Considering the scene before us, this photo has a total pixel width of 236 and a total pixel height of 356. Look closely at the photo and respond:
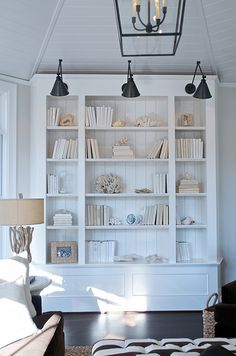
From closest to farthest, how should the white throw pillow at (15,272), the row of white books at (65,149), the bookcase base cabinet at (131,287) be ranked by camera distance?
the white throw pillow at (15,272)
the bookcase base cabinet at (131,287)
the row of white books at (65,149)

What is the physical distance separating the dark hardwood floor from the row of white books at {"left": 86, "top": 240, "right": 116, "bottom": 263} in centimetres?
68

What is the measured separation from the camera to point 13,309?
9.07 ft

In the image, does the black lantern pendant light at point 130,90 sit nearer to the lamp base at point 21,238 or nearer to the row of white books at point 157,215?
the row of white books at point 157,215

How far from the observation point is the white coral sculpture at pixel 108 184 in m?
5.16

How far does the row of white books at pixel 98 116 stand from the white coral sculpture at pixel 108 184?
2.22 ft

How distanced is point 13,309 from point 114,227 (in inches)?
94.6

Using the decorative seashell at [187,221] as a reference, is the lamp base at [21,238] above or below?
below

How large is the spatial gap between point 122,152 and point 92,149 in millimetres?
383

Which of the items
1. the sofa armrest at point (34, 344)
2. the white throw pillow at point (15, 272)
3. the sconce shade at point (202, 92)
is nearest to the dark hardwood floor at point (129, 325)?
the white throw pillow at point (15, 272)

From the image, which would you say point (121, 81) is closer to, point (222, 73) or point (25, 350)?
point (222, 73)

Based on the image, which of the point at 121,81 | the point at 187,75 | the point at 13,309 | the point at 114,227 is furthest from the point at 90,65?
the point at 13,309

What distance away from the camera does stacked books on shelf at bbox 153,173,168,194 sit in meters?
5.15

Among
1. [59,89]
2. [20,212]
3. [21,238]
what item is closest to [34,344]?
[20,212]

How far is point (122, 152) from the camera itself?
5133 mm
